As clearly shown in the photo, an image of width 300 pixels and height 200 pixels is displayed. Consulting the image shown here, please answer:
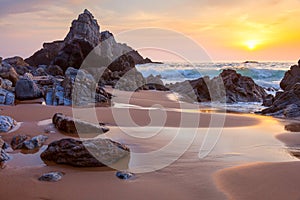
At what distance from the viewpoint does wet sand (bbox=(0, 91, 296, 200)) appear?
3.80m

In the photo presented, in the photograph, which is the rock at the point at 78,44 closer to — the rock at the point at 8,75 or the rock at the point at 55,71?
the rock at the point at 55,71

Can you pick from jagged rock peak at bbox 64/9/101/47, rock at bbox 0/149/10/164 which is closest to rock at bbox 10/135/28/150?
rock at bbox 0/149/10/164

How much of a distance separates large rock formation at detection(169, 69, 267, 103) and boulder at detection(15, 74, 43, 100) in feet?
29.5

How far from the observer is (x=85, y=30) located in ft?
102

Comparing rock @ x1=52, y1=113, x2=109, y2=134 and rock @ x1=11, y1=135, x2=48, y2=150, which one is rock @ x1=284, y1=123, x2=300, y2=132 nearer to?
rock @ x1=52, y1=113, x2=109, y2=134

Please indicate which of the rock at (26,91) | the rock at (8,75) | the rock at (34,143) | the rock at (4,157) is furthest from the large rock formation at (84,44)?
the rock at (4,157)

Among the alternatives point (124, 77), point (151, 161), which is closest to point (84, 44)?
point (124, 77)

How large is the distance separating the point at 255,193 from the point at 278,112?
968cm

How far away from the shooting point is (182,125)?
343 inches

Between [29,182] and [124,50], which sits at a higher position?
[124,50]

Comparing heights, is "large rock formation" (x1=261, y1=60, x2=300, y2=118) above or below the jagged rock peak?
below

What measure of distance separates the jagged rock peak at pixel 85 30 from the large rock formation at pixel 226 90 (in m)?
13.1

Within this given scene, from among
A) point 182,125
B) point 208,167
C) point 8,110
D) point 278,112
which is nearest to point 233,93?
point 278,112

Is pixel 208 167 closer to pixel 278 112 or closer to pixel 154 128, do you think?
pixel 154 128
